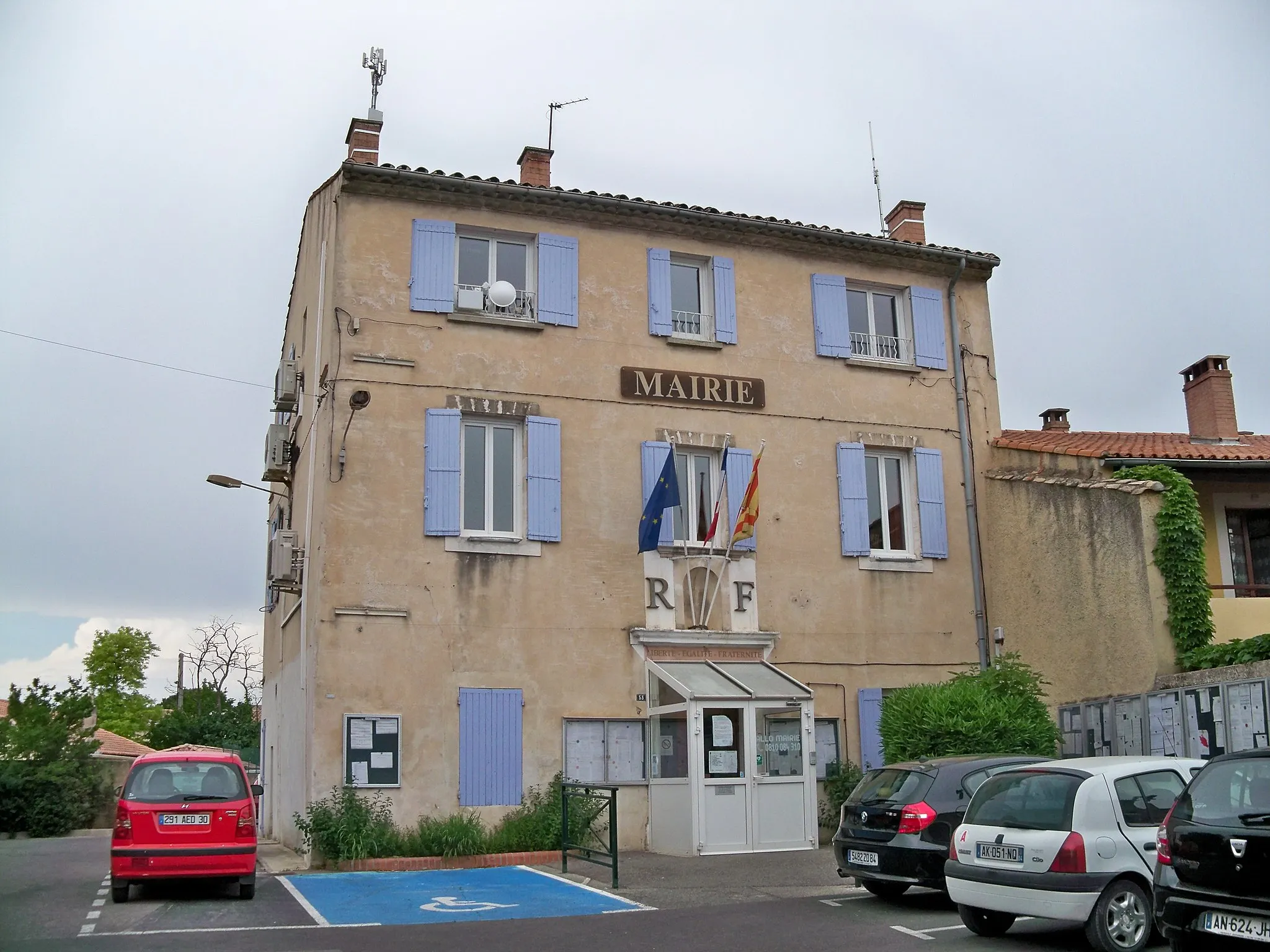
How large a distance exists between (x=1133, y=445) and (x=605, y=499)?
8.38 metres

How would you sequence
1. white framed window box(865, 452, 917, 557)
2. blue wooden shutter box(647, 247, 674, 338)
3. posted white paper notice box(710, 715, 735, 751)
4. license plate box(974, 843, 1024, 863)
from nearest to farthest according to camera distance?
license plate box(974, 843, 1024, 863)
posted white paper notice box(710, 715, 735, 751)
blue wooden shutter box(647, 247, 674, 338)
white framed window box(865, 452, 917, 557)

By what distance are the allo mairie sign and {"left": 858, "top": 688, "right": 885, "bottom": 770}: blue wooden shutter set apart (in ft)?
14.5

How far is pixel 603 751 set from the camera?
49.8 ft

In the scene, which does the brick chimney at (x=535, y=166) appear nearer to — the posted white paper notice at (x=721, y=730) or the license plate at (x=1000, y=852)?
the posted white paper notice at (x=721, y=730)

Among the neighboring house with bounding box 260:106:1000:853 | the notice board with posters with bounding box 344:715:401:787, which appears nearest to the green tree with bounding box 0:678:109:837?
the neighboring house with bounding box 260:106:1000:853

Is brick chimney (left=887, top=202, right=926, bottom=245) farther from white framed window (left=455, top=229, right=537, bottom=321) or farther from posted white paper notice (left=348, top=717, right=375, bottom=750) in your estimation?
posted white paper notice (left=348, top=717, right=375, bottom=750)

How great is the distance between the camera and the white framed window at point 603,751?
15.0 meters

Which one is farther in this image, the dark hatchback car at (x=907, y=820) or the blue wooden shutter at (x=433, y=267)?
the blue wooden shutter at (x=433, y=267)

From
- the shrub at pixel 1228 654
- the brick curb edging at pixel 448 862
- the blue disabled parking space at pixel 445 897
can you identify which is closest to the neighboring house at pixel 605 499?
the brick curb edging at pixel 448 862

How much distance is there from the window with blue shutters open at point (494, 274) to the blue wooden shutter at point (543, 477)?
1.52 meters

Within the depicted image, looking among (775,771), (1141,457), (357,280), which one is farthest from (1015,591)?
(357,280)

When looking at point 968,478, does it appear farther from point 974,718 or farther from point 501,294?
point 501,294

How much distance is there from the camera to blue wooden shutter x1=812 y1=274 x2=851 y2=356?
17.6 m

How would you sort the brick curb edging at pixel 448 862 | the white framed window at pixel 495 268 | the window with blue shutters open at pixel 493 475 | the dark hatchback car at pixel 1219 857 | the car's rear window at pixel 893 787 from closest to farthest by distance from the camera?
the dark hatchback car at pixel 1219 857, the car's rear window at pixel 893 787, the brick curb edging at pixel 448 862, the window with blue shutters open at pixel 493 475, the white framed window at pixel 495 268
